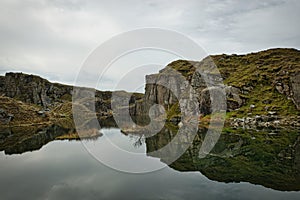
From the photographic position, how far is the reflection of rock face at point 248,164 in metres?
27.7

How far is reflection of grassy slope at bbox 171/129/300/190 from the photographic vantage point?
27.6 metres

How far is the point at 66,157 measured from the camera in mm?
41125

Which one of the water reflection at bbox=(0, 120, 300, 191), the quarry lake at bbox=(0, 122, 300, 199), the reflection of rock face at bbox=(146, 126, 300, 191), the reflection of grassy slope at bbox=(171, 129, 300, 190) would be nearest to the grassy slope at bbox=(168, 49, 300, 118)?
the water reflection at bbox=(0, 120, 300, 191)

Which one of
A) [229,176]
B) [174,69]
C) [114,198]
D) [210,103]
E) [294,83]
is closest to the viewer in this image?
[114,198]

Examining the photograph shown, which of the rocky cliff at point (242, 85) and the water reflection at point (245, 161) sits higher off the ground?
the rocky cliff at point (242, 85)

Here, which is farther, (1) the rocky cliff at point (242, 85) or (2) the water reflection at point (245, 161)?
(1) the rocky cliff at point (242, 85)

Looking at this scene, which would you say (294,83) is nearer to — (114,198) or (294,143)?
(294,143)

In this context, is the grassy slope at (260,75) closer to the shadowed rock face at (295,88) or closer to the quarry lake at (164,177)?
the shadowed rock face at (295,88)

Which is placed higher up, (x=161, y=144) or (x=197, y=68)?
(x=197, y=68)

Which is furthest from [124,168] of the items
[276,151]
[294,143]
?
[294,143]

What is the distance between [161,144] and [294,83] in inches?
3014

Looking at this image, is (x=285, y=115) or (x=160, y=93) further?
(x=160, y=93)

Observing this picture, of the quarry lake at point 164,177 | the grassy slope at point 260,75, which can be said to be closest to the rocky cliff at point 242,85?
the grassy slope at point 260,75

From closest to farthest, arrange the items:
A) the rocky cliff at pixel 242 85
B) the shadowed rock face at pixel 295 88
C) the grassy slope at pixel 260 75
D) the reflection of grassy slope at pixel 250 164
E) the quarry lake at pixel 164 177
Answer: the quarry lake at pixel 164 177, the reflection of grassy slope at pixel 250 164, the shadowed rock face at pixel 295 88, the rocky cliff at pixel 242 85, the grassy slope at pixel 260 75
